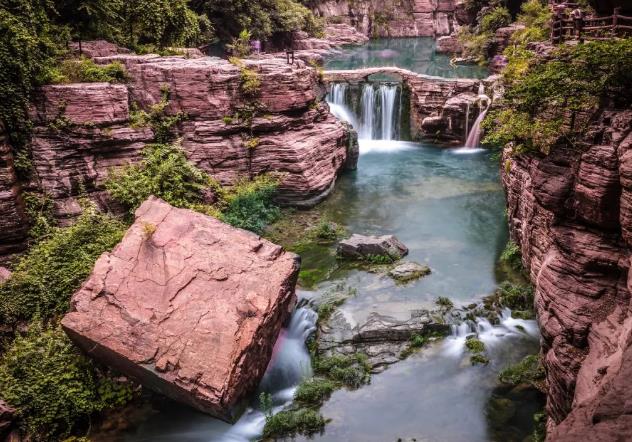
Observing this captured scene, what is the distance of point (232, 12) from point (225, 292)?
2529 centimetres

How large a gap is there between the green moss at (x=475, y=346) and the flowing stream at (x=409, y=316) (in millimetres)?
125

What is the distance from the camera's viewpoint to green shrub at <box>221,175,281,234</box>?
15.0m

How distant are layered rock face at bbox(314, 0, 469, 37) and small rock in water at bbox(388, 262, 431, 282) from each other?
147 ft

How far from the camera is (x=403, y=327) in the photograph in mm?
10891

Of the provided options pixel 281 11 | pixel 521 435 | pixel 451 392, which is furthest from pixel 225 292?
pixel 281 11

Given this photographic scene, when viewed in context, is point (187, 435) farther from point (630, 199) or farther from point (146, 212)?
point (630, 199)

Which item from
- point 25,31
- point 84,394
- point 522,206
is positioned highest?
point 25,31

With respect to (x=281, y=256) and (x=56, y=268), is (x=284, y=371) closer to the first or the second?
(x=281, y=256)

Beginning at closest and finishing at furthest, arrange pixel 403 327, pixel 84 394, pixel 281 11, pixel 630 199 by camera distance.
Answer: pixel 630 199 → pixel 84 394 → pixel 403 327 → pixel 281 11

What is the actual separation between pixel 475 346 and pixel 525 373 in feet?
3.87

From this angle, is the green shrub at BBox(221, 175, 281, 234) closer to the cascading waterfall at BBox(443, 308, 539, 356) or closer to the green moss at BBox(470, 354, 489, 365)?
the cascading waterfall at BBox(443, 308, 539, 356)

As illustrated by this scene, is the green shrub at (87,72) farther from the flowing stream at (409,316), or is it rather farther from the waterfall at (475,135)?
the waterfall at (475,135)

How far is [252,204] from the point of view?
15.6 meters

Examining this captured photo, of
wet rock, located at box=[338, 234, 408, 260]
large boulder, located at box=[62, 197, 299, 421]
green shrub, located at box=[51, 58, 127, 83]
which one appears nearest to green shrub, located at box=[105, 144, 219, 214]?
green shrub, located at box=[51, 58, 127, 83]
